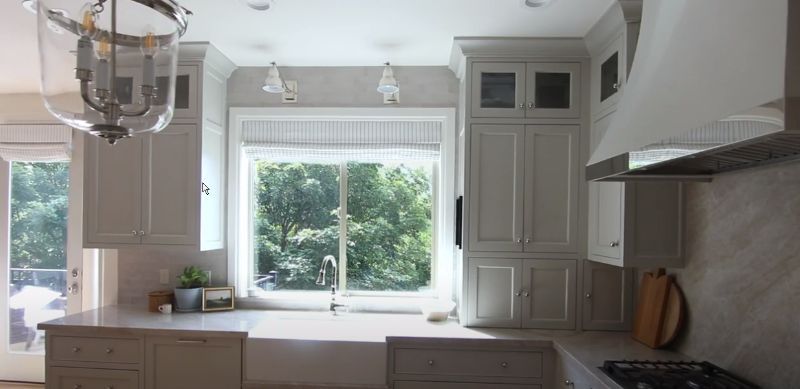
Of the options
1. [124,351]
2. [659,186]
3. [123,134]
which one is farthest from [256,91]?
[659,186]

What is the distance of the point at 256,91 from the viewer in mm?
3062

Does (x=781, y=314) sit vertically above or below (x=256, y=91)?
below

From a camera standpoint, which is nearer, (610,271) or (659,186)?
(659,186)

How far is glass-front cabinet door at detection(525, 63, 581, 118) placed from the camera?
253 cm

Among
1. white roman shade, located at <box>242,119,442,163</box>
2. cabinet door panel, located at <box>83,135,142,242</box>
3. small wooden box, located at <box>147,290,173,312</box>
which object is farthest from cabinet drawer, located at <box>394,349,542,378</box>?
cabinet door panel, located at <box>83,135,142,242</box>

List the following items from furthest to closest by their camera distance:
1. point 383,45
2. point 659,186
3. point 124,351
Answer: point 383,45 < point 124,351 < point 659,186

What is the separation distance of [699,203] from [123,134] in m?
2.32

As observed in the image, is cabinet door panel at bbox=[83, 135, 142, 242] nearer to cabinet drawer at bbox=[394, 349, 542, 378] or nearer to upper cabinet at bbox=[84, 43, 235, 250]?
upper cabinet at bbox=[84, 43, 235, 250]

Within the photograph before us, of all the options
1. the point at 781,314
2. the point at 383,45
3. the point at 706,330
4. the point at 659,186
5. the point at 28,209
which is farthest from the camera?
the point at 28,209

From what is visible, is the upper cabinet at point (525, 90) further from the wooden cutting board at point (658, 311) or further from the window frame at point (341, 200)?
the wooden cutting board at point (658, 311)

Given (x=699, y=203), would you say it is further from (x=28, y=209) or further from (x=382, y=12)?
(x=28, y=209)

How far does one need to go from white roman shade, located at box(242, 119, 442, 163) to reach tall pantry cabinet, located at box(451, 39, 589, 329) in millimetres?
A: 526

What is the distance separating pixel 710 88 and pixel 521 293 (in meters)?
1.71

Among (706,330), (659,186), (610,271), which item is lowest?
(706,330)
